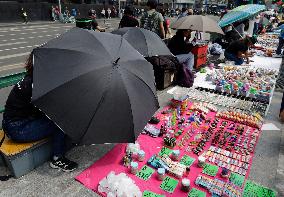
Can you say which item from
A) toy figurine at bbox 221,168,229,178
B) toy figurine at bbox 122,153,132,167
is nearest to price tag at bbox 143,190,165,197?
toy figurine at bbox 122,153,132,167

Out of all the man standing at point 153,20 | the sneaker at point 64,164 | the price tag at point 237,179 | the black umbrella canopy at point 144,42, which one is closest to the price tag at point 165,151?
the price tag at point 237,179

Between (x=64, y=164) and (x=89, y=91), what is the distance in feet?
4.46

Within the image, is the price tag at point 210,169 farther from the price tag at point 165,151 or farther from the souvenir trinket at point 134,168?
the souvenir trinket at point 134,168

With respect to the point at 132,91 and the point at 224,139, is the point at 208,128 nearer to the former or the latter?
the point at 224,139

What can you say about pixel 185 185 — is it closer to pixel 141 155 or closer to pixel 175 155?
pixel 175 155

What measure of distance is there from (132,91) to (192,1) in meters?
78.9

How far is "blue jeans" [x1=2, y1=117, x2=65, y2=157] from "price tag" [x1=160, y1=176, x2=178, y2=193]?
155cm

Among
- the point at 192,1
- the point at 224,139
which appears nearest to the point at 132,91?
the point at 224,139

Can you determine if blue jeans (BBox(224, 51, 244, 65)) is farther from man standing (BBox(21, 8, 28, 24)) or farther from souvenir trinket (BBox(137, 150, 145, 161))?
man standing (BBox(21, 8, 28, 24))

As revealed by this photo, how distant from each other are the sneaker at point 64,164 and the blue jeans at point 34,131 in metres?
0.09

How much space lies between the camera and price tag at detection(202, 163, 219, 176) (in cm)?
374

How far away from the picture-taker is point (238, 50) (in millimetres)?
9680

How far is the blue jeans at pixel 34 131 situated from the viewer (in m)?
3.39

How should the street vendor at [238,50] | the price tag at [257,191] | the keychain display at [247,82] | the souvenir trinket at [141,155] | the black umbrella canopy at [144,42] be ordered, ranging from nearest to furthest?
the price tag at [257,191], the souvenir trinket at [141,155], the black umbrella canopy at [144,42], the keychain display at [247,82], the street vendor at [238,50]
